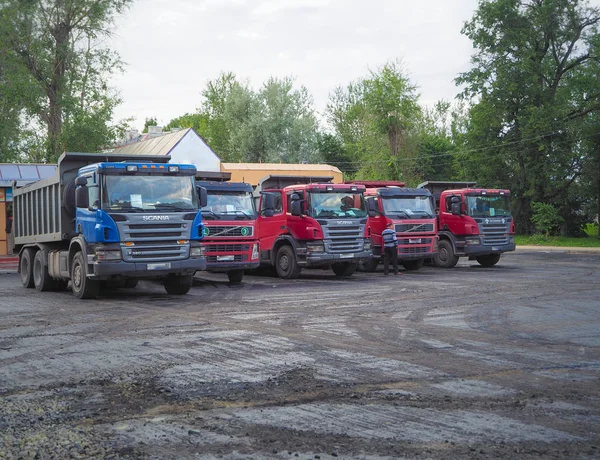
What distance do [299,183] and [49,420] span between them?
59.5ft

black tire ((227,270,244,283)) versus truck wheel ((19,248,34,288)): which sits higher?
truck wheel ((19,248,34,288))

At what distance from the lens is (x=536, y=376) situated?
798cm

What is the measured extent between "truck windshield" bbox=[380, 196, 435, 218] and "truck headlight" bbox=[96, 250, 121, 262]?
35.7 ft

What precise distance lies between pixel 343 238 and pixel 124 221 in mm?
7538

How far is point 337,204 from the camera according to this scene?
21.9 metres

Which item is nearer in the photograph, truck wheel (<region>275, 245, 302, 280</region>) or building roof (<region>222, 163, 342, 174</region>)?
truck wheel (<region>275, 245, 302, 280</region>)

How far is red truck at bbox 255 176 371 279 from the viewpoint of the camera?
21391 mm

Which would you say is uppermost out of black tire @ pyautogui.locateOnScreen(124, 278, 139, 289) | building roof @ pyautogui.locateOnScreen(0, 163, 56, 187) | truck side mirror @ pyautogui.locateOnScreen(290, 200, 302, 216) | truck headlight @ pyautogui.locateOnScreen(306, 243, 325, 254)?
building roof @ pyautogui.locateOnScreen(0, 163, 56, 187)

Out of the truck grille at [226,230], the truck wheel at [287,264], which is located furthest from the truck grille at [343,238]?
the truck grille at [226,230]

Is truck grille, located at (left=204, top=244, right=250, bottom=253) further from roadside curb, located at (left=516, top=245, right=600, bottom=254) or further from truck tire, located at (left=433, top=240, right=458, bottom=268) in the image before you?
roadside curb, located at (left=516, top=245, right=600, bottom=254)

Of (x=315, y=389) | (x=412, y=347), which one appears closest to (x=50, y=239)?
(x=412, y=347)

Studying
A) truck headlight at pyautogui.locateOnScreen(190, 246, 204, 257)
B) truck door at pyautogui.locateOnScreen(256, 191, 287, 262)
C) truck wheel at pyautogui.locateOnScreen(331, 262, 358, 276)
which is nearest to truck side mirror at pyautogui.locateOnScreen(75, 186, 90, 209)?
truck headlight at pyautogui.locateOnScreen(190, 246, 204, 257)

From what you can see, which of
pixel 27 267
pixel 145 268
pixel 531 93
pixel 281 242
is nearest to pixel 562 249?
pixel 531 93

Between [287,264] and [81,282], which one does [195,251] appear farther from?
[287,264]
